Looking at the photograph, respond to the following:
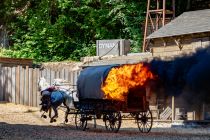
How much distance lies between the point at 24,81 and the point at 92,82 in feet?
43.7

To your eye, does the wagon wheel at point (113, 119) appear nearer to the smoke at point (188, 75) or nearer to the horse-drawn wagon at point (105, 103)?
the horse-drawn wagon at point (105, 103)

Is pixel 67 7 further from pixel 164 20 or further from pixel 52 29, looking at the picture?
pixel 164 20

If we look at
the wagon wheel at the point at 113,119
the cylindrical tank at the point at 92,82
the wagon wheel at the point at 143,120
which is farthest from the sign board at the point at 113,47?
the wagon wheel at the point at 113,119

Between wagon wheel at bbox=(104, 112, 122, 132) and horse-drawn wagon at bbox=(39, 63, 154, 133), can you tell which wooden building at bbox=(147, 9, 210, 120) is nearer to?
horse-drawn wagon at bbox=(39, 63, 154, 133)

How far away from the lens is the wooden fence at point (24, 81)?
36781mm

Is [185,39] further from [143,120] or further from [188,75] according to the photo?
[188,75]

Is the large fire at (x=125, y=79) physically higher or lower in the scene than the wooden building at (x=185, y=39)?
lower

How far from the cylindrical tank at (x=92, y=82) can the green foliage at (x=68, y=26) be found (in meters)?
24.9

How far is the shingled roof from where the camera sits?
32938mm

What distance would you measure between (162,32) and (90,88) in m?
11.9

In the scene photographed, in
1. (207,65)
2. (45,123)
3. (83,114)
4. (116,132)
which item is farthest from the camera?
(45,123)

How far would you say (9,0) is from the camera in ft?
178

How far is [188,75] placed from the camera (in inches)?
808

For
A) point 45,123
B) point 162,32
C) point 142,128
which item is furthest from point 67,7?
point 142,128
